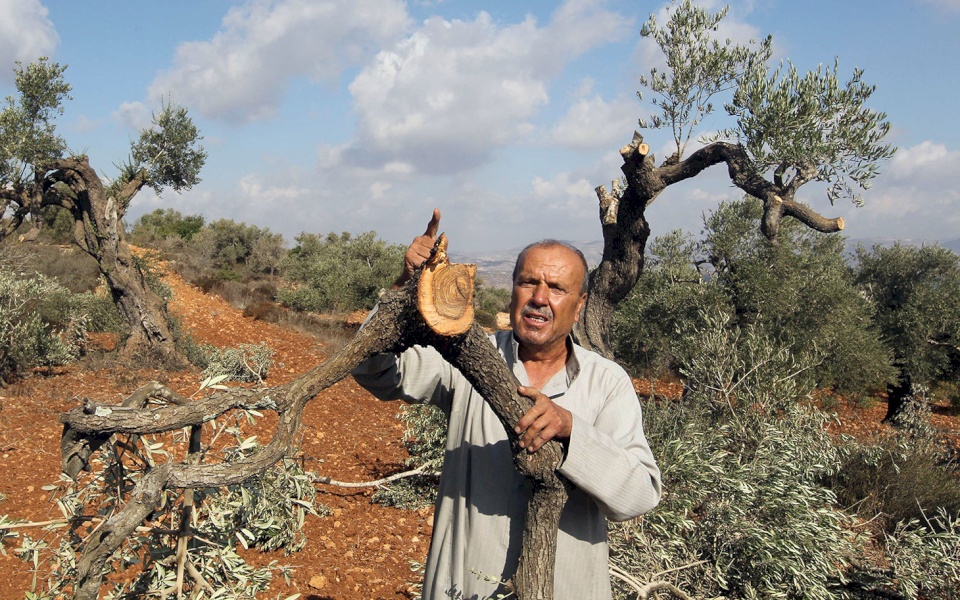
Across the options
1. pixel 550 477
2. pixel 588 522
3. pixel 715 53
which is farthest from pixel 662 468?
pixel 715 53

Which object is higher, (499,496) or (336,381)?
(336,381)

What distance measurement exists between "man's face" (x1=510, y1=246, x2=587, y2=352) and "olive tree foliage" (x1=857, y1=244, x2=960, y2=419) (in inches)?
451

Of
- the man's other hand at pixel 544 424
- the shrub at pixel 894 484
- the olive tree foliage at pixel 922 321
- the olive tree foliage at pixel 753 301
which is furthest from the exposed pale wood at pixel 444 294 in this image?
the olive tree foliage at pixel 922 321

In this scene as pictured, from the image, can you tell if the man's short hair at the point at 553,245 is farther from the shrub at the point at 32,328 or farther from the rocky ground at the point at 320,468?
the shrub at the point at 32,328

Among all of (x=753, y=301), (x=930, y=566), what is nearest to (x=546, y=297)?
(x=930, y=566)

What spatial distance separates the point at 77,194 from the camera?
35.3 ft

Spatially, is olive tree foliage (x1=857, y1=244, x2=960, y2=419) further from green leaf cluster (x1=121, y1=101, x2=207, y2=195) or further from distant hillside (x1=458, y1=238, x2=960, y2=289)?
green leaf cluster (x1=121, y1=101, x2=207, y2=195)

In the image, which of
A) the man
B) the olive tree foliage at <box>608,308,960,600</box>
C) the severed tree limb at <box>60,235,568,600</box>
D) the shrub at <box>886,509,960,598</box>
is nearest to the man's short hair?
the man

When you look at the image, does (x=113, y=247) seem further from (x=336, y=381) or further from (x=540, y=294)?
(x=540, y=294)

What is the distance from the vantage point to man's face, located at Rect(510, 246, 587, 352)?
2238 mm

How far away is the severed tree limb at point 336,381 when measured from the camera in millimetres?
1686

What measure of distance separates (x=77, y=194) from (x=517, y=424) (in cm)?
1162

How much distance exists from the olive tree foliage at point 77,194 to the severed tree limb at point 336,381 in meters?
10.2

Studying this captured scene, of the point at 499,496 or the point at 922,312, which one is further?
the point at 922,312
